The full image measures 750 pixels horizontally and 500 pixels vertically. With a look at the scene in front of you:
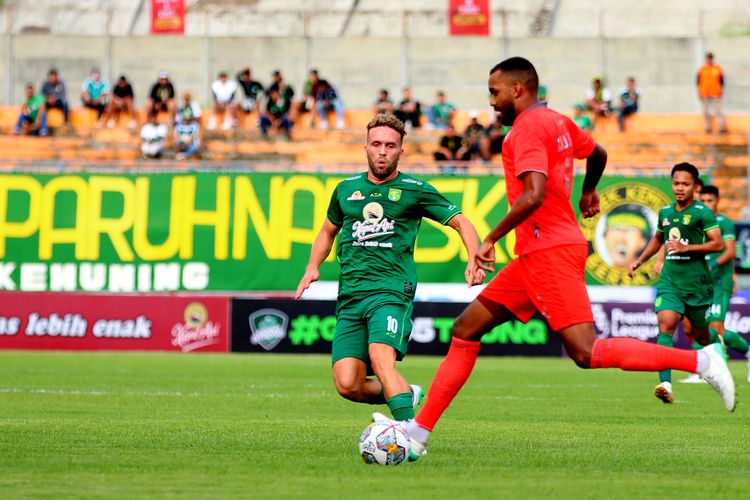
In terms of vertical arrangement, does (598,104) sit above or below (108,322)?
above

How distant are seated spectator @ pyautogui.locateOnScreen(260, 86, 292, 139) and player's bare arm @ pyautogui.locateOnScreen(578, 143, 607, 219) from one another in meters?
26.5

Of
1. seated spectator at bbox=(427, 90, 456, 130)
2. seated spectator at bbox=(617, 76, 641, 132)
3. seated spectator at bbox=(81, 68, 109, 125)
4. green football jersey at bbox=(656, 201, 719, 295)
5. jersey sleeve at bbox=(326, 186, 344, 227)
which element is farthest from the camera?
seated spectator at bbox=(81, 68, 109, 125)

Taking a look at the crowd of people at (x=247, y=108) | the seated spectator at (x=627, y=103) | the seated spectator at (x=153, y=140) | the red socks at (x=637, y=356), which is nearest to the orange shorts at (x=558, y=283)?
the red socks at (x=637, y=356)

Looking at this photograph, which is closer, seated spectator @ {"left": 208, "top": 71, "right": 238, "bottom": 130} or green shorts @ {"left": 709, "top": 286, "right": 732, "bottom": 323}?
green shorts @ {"left": 709, "top": 286, "right": 732, "bottom": 323}

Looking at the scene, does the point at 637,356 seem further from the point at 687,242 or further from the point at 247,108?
the point at 247,108

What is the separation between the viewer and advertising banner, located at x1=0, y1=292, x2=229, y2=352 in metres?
25.8

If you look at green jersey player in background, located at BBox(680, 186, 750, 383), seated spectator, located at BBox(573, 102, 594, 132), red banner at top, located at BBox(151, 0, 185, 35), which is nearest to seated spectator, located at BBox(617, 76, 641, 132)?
seated spectator, located at BBox(573, 102, 594, 132)

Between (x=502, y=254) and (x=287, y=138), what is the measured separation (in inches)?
393

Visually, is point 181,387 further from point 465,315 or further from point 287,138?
point 287,138

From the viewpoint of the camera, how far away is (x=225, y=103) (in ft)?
120

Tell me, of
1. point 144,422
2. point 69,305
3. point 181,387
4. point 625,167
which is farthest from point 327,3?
point 144,422

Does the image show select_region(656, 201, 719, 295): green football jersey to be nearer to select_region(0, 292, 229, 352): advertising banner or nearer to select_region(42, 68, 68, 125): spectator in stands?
select_region(0, 292, 229, 352): advertising banner

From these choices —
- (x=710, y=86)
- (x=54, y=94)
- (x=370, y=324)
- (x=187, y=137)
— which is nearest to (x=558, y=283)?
(x=370, y=324)

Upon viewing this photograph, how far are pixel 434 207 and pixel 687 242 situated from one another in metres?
6.72
